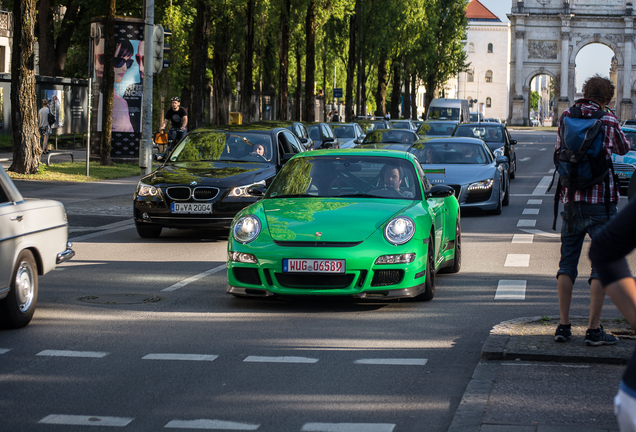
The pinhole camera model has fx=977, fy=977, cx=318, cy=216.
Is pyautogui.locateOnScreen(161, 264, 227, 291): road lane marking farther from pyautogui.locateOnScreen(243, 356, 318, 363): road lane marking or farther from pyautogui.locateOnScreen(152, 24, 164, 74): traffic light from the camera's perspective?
pyautogui.locateOnScreen(152, 24, 164, 74): traffic light

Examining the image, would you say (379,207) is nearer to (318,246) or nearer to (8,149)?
(318,246)

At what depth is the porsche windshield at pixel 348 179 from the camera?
31.1 feet

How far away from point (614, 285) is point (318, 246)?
5.32 meters

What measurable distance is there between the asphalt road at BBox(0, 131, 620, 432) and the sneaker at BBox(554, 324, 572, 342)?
577 mm

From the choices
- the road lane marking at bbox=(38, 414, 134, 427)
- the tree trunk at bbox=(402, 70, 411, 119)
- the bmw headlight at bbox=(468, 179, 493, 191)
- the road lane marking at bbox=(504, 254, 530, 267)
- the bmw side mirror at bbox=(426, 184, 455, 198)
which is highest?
the tree trunk at bbox=(402, 70, 411, 119)

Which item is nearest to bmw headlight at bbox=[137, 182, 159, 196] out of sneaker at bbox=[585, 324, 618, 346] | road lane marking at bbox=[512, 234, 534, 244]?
road lane marking at bbox=[512, 234, 534, 244]

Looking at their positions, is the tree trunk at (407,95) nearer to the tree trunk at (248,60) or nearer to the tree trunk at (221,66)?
the tree trunk at (221,66)

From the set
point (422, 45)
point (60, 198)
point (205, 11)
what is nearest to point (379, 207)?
point (60, 198)

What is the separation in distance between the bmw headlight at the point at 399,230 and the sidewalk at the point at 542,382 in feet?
4.48

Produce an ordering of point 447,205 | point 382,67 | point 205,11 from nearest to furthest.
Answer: point 447,205
point 205,11
point 382,67

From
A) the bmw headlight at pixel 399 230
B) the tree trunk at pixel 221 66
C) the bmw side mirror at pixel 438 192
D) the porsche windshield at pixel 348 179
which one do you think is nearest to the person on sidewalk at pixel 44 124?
the tree trunk at pixel 221 66

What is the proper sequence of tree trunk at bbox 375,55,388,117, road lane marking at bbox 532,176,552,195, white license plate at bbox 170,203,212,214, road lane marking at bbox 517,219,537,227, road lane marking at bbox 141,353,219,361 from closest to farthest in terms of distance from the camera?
road lane marking at bbox 141,353,219,361 → white license plate at bbox 170,203,212,214 → road lane marking at bbox 517,219,537,227 → road lane marking at bbox 532,176,552,195 → tree trunk at bbox 375,55,388,117

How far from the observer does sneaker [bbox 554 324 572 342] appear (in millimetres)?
→ 6723

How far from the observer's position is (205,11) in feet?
99.2
